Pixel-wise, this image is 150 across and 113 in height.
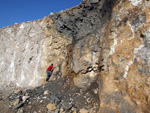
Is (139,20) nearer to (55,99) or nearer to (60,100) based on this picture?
(60,100)

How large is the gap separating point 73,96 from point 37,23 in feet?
24.0

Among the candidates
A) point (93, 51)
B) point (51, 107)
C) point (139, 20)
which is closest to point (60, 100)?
point (51, 107)

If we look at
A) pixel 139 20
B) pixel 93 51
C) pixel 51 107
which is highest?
pixel 139 20

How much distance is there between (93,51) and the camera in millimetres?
6555

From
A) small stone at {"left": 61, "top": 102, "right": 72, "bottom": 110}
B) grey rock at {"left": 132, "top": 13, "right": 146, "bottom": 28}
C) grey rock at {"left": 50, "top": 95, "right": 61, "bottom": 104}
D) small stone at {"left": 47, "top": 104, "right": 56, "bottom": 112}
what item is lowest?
small stone at {"left": 61, "top": 102, "right": 72, "bottom": 110}

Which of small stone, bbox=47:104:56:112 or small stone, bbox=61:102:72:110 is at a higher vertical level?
small stone, bbox=47:104:56:112

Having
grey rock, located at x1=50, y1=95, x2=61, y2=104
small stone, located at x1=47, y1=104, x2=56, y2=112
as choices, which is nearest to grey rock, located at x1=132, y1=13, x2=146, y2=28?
grey rock, located at x1=50, y1=95, x2=61, y2=104

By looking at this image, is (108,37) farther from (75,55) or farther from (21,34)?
(21,34)

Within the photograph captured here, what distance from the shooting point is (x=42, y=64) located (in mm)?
9070

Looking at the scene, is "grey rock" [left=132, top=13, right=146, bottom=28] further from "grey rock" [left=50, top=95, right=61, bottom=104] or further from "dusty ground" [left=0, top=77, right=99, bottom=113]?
"grey rock" [left=50, top=95, right=61, bottom=104]

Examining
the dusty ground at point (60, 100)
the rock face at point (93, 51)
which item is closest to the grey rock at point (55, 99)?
the dusty ground at point (60, 100)

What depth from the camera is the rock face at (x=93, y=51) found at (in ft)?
13.7

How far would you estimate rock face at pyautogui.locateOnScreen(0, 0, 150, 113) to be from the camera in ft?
13.7

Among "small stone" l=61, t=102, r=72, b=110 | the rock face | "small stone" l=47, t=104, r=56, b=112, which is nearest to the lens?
the rock face
